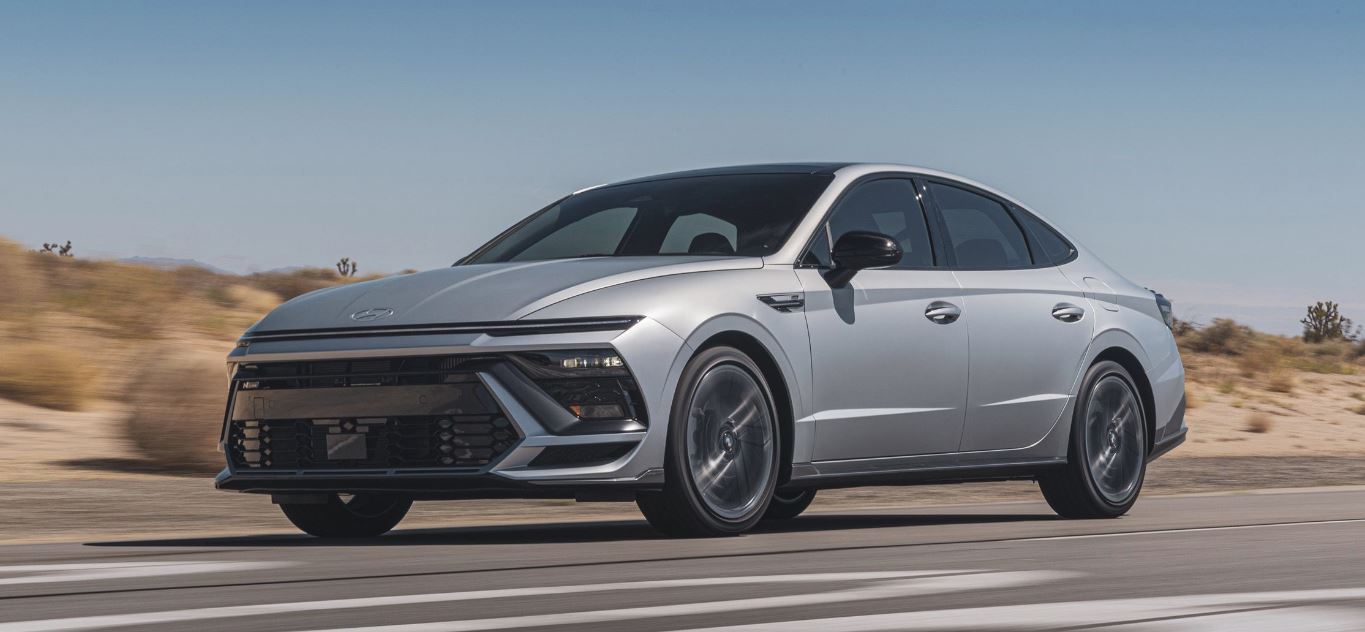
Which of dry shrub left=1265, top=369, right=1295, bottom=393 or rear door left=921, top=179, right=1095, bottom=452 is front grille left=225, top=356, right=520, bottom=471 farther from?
dry shrub left=1265, top=369, right=1295, bottom=393

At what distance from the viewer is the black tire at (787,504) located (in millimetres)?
10859

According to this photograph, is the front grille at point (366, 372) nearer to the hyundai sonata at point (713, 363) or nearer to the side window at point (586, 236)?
the hyundai sonata at point (713, 363)

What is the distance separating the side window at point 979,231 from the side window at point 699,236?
1397mm

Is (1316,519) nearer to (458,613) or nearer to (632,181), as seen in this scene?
(632,181)

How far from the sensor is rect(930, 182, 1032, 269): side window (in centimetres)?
1012

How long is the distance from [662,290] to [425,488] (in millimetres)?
1232

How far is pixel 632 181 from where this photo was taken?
A: 33.1 ft

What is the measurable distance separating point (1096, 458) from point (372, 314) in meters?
4.27

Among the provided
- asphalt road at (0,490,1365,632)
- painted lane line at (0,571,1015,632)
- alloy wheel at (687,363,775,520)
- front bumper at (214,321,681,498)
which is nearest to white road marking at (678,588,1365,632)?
asphalt road at (0,490,1365,632)

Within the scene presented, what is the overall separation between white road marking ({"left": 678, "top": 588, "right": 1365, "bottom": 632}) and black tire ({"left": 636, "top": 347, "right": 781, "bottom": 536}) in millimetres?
2431

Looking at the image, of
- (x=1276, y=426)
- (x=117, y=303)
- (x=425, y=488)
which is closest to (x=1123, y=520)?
(x=425, y=488)

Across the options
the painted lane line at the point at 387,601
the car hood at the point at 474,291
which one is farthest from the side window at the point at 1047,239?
the painted lane line at the point at 387,601

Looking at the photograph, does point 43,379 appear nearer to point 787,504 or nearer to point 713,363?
point 787,504

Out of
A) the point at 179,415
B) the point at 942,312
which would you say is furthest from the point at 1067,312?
the point at 179,415
